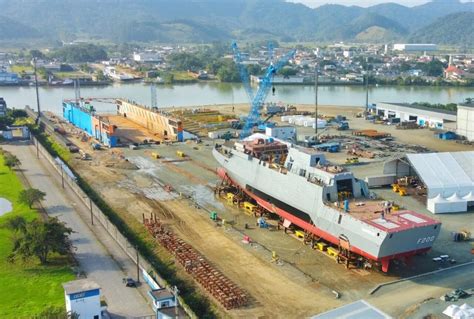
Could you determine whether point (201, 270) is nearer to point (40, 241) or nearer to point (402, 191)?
point (40, 241)

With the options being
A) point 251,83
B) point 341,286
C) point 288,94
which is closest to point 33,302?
point 341,286

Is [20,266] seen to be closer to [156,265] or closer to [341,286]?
[156,265]

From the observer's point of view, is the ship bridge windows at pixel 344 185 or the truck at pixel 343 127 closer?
the ship bridge windows at pixel 344 185

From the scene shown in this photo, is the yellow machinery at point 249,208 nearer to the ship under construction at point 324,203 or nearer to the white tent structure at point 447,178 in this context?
the ship under construction at point 324,203

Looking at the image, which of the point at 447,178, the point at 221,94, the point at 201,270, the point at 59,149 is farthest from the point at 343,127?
the point at 221,94

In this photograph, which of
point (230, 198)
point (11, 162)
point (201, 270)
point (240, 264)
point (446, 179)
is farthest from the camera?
point (11, 162)

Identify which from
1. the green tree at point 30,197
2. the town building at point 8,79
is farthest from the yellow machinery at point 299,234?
the town building at point 8,79
